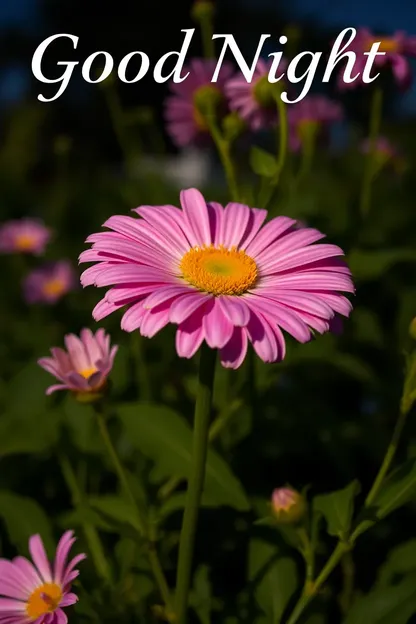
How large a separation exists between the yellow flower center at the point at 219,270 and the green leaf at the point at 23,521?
49cm

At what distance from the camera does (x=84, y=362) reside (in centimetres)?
104

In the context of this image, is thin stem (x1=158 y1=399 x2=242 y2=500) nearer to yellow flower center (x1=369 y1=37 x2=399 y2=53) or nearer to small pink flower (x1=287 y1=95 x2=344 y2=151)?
yellow flower center (x1=369 y1=37 x2=399 y2=53)

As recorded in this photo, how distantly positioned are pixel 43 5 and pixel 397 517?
48.7 feet

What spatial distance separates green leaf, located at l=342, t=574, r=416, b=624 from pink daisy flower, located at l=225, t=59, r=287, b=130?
778 millimetres

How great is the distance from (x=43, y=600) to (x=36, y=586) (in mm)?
53

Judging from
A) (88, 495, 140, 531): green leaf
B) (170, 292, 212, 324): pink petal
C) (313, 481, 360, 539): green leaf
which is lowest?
(88, 495, 140, 531): green leaf

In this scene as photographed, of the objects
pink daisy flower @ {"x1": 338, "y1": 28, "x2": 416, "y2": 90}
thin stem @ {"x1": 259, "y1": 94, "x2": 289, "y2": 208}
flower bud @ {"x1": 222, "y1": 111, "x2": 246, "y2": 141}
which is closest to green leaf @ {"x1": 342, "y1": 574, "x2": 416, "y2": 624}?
thin stem @ {"x1": 259, "y1": 94, "x2": 289, "y2": 208}

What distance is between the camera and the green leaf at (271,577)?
1011 millimetres

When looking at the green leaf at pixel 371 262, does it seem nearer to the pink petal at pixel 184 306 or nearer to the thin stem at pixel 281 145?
the thin stem at pixel 281 145

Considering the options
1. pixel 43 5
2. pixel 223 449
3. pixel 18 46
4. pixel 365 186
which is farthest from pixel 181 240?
pixel 43 5

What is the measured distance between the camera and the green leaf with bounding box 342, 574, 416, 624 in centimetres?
97

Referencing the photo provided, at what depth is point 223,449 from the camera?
131cm

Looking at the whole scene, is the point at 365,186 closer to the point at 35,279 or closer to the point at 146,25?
the point at 35,279

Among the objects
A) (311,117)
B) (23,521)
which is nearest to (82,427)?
(23,521)
